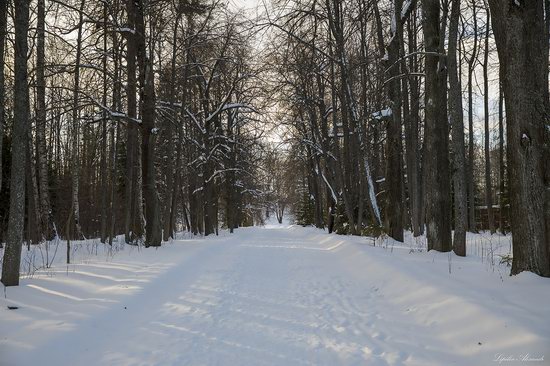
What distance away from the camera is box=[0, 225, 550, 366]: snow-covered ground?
3.80 m

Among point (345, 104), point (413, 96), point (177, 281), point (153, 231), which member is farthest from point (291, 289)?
point (413, 96)

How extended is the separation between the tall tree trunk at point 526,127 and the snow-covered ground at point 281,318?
0.47m

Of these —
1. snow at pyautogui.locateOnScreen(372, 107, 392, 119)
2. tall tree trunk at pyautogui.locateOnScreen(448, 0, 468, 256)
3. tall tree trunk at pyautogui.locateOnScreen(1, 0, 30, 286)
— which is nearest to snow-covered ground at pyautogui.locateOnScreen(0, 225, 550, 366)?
tall tree trunk at pyautogui.locateOnScreen(1, 0, 30, 286)

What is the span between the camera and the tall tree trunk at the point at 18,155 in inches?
243

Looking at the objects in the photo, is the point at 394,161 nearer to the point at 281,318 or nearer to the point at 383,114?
the point at 383,114

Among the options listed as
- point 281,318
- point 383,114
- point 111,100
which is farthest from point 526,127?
point 111,100

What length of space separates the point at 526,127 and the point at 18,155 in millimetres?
7636

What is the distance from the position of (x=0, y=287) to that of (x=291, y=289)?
15.1 feet

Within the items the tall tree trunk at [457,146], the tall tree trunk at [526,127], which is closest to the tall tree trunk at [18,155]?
the tall tree trunk at [526,127]

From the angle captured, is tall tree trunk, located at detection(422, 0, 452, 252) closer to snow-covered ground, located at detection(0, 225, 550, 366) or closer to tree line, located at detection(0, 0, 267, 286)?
snow-covered ground, located at detection(0, 225, 550, 366)

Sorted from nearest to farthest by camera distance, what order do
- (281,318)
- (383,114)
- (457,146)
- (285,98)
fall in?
(281,318) < (457,146) < (383,114) < (285,98)

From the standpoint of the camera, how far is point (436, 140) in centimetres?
991

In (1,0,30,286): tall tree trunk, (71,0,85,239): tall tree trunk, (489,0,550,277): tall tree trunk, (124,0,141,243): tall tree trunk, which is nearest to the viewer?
(489,0,550,277): tall tree trunk

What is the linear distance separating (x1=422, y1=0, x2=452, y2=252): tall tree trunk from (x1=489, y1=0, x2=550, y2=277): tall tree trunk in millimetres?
4096
